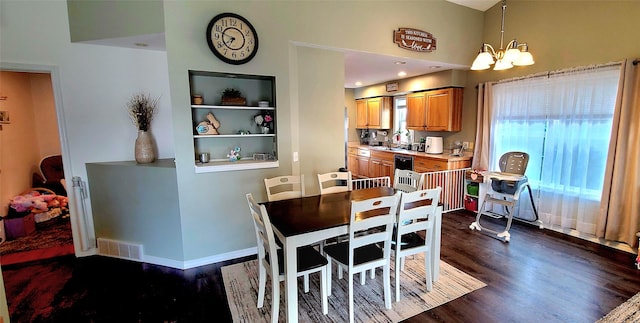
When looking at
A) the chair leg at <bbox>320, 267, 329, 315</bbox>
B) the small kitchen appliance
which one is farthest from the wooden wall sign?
the chair leg at <bbox>320, 267, 329, 315</bbox>

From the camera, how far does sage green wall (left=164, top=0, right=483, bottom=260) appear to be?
2.81 m

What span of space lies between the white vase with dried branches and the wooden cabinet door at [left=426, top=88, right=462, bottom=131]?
15.0ft

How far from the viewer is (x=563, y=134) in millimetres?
3750

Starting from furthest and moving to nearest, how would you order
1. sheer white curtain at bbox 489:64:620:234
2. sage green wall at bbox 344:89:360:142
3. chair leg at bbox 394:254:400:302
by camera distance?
sage green wall at bbox 344:89:360:142, sheer white curtain at bbox 489:64:620:234, chair leg at bbox 394:254:400:302

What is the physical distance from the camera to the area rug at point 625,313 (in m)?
2.17

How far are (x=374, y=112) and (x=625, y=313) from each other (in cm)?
545

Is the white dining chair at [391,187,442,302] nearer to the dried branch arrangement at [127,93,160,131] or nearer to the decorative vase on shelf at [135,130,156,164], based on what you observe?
the decorative vase on shelf at [135,130,156,164]

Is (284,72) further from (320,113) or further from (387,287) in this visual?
(387,287)

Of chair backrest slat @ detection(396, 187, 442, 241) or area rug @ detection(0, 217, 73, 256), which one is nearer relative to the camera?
chair backrest slat @ detection(396, 187, 442, 241)

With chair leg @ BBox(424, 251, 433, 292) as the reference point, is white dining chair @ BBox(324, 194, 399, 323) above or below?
above

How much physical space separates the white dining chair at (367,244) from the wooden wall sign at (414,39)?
265 centimetres

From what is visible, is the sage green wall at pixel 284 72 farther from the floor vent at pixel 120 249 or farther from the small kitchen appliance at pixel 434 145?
the small kitchen appliance at pixel 434 145

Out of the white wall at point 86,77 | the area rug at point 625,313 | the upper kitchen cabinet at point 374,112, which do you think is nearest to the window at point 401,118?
the upper kitchen cabinet at point 374,112

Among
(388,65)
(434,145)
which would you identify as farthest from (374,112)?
(388,65)
